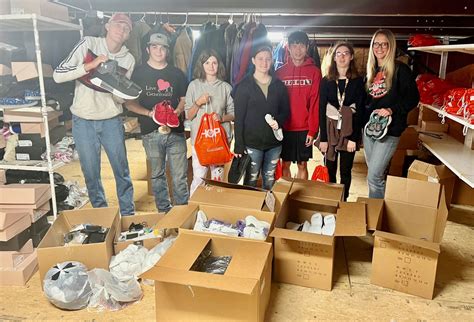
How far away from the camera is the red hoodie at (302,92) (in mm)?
2859

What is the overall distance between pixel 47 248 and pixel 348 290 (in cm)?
169

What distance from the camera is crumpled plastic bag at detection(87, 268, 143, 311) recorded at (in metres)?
2.11

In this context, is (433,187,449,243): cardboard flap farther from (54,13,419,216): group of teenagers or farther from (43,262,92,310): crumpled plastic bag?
(43,262,92,310): crumpled plastic bag

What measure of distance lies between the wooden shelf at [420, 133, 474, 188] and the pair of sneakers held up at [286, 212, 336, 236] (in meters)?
0.93

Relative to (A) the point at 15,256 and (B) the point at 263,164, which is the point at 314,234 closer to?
(B) the point at 263,164

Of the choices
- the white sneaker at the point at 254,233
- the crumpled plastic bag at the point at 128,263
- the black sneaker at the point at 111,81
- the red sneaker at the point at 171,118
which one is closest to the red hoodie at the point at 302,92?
the red sneaker at the point at 171,118

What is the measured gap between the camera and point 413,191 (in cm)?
252

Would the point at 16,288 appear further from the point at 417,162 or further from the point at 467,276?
the point at 417,162

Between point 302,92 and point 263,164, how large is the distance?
1.92ft

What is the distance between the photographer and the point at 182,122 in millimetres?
2877

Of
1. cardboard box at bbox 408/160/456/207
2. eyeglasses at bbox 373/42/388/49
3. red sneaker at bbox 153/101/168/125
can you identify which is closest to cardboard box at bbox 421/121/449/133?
cardboard box at bbox 408/160/456/207

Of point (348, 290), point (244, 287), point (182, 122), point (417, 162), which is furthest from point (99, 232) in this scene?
point (417, 162)

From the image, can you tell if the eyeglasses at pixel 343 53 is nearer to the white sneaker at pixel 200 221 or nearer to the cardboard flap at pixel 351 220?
the cardboard flap at pixel 351 220

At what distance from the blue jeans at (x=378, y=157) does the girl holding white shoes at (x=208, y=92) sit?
1.04m
